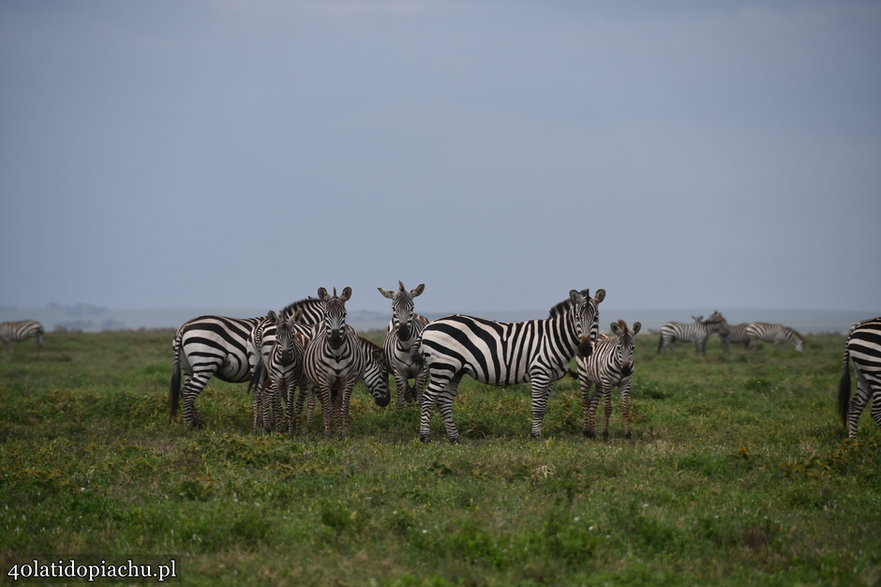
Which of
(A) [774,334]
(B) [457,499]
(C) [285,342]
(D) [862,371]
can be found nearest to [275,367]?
(C) [285,342]

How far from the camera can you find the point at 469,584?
786 centimetres

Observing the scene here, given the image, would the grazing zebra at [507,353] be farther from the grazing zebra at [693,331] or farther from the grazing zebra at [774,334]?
the grazing zebra at [774,334]

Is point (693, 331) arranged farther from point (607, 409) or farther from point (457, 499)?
point (457, 499)

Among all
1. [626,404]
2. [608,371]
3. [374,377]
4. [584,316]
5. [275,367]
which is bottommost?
[626,404]

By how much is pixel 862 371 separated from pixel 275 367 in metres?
10.7

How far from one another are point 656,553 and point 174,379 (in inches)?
430

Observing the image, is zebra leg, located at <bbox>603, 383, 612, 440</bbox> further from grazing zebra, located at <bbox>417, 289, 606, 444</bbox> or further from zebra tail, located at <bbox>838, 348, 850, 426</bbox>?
zebra tail, located at <bbox>838, 348, 850, 426</bbox>

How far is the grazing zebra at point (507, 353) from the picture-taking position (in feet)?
48.9

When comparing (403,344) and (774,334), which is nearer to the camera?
(403,344)

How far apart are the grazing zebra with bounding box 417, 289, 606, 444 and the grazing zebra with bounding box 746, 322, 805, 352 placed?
30.5 m

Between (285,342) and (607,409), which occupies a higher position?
(285,342)

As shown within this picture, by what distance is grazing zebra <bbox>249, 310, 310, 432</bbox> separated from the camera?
15.0 metres

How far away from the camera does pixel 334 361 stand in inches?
580

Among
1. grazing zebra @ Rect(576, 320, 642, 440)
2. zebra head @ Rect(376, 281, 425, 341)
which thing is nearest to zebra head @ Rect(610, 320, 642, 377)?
grazing zebra @ Rect(576, 320, 642, 440)
